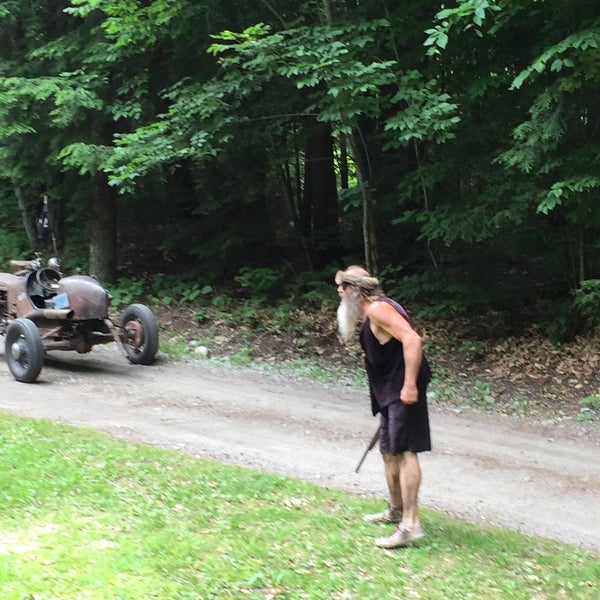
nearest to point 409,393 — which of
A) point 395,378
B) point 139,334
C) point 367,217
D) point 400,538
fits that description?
point 395,378

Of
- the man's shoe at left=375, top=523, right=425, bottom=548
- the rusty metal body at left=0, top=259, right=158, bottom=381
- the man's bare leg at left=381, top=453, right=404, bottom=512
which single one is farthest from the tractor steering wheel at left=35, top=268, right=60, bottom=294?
the man's shoe at left=375, top=523, right=425, bottom=548

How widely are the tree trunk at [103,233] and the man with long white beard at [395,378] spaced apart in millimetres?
11225

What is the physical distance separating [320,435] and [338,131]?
490 cm

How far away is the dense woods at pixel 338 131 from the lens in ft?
30.2

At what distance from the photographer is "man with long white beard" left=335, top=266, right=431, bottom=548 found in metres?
4.24

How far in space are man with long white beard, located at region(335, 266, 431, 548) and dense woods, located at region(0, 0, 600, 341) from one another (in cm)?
431

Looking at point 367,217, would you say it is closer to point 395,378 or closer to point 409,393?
point 395,378

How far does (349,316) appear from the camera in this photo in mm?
A: 4449

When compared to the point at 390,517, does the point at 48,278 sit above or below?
above

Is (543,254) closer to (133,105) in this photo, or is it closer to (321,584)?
(133,105)

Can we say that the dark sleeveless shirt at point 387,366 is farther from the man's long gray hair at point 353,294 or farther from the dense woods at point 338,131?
the dense woods at point 338,131

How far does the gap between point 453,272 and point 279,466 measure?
6376mm

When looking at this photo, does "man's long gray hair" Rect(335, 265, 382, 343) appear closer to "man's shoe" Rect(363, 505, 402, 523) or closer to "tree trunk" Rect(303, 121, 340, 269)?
"man's shoe" Rect(363, 505, 402, 523)

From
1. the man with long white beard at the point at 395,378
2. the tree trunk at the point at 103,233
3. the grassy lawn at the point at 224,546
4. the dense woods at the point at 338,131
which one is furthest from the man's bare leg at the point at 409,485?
the tree trunk at the point at 103,233
